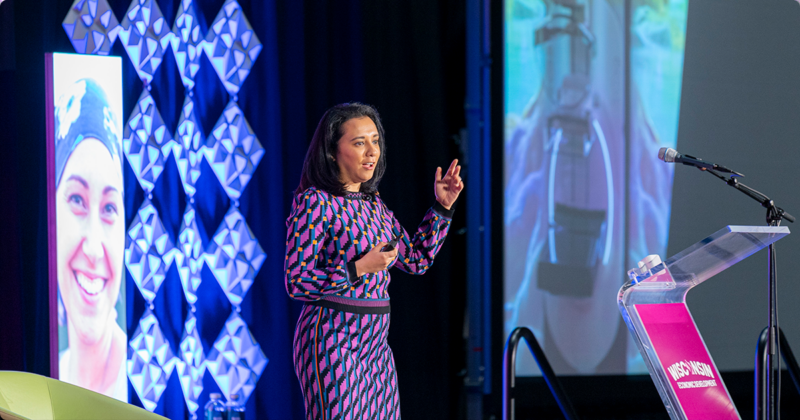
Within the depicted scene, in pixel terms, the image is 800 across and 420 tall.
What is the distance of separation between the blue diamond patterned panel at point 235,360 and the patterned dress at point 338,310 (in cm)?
97

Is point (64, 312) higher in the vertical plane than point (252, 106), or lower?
lower

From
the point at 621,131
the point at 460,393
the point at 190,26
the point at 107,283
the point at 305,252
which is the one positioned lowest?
the point at 460,393

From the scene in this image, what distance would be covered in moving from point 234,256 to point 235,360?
1.43ft

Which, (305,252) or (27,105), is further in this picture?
(27,105)

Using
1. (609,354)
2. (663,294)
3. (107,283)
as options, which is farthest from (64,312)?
(609,354)

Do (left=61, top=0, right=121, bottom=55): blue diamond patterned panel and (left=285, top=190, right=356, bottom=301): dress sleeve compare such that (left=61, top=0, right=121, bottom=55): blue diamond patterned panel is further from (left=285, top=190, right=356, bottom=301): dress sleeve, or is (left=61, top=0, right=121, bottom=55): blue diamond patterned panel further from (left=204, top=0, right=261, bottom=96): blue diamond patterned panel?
(left=285, top=190, right=356, bottom=301): dress sleeve

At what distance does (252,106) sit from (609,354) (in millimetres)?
2054

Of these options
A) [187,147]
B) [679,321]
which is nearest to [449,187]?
[679,321]

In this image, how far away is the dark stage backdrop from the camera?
8.02 ft

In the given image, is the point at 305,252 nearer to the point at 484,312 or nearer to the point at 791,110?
the point at 484,312

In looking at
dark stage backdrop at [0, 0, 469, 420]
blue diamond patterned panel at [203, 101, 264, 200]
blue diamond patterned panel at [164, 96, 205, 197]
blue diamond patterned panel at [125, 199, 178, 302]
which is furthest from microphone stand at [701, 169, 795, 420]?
blue diamond patterned panel at [125, 199, 178, 302]

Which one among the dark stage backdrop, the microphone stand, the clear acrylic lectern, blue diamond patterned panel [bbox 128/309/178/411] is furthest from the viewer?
blue diamond patterned panel [bbox 128/309/178/411]

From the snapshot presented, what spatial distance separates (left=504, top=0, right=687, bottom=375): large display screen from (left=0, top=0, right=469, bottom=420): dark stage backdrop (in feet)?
1.01

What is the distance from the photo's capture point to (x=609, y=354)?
3105 millimetres
